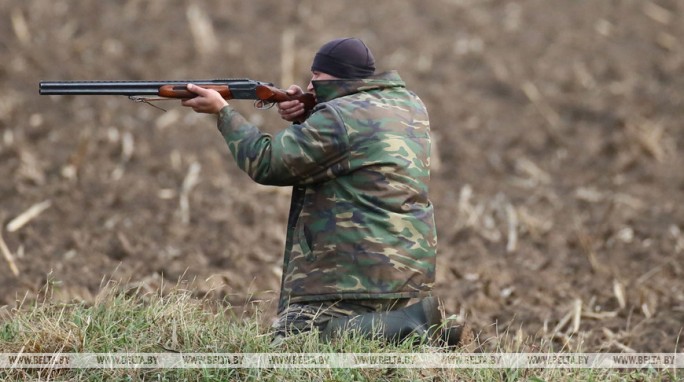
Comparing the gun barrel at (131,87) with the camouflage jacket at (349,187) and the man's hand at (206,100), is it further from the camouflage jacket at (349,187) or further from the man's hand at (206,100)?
the camouflage jacket at (349,187)

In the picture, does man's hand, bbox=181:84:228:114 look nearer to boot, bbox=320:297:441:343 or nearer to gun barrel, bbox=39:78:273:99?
gun barrel, bbox=39:78:273:99

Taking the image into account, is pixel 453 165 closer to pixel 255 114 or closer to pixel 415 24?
pixel 255 114

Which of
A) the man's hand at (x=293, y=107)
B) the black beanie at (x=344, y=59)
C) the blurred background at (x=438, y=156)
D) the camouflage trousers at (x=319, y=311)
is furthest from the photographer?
the blurred background at (x=438, y=156)

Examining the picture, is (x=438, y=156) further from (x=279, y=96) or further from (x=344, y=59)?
(x=344, y=59)

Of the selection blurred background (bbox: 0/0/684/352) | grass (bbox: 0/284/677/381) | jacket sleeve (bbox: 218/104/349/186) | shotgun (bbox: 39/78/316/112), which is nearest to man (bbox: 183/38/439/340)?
jacket sleeve (bbox: 218/104/349/186)

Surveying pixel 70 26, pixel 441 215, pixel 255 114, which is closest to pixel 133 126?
pixel 255 114

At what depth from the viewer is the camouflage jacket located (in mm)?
5672

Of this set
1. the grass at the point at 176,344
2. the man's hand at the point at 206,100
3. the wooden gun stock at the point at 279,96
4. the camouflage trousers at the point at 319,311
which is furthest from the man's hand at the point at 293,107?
the grass at the point at 176,344

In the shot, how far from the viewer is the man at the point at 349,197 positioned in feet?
18.6

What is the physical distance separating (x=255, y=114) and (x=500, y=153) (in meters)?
2.77

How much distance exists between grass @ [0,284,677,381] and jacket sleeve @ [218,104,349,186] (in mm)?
759

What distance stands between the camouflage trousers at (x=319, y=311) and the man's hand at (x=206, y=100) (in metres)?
1.10

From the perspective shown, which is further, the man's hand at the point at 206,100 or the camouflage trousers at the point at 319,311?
the man's hand at the point at 206,100

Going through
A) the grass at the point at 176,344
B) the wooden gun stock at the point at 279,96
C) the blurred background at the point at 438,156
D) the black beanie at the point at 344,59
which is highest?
the black beanie at the point at 344,59
